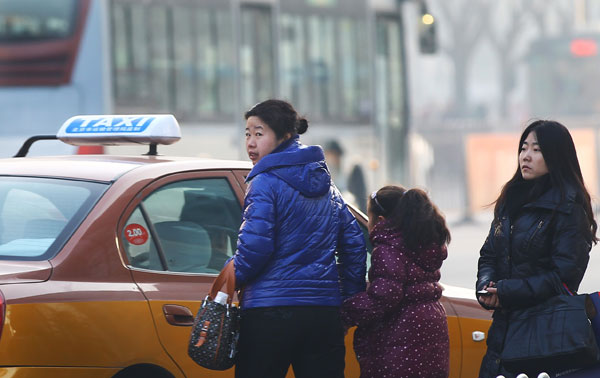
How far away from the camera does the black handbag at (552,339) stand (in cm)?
408

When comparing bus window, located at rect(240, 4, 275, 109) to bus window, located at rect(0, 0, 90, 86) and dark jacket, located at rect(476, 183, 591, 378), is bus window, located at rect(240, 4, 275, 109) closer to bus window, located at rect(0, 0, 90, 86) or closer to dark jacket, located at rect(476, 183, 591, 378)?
bus window, located at rect(0, 0, 90, 86)

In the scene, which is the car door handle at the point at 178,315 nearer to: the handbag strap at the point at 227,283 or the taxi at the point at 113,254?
the taxi at the point at 113,254

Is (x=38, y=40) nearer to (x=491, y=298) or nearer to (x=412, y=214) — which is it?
(x=412, y=214)

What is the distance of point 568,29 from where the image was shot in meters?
32.9

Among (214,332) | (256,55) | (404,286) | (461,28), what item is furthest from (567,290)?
(461,28)

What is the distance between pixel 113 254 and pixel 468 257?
54.1 feet

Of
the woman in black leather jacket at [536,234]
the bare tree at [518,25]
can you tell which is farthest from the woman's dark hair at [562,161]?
the bare tree at [518,25]

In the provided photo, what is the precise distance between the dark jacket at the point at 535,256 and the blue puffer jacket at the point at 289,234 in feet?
1.85

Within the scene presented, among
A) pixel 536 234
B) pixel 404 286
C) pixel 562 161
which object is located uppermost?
pixel 562 161

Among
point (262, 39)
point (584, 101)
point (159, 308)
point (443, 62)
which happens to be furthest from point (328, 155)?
point (443, 62)

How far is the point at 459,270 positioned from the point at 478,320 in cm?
1256

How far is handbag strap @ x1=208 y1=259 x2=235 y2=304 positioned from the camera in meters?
4.11

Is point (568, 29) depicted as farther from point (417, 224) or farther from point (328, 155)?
point (417, 224)

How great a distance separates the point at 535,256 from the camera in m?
4.24
